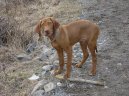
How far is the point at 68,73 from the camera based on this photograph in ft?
22.0

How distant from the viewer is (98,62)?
7621mm

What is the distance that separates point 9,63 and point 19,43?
1.05m

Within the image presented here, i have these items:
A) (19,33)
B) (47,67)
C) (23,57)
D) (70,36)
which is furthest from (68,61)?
(19,33)

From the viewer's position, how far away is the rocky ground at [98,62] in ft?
21.6

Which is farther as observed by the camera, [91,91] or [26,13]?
[26,13]

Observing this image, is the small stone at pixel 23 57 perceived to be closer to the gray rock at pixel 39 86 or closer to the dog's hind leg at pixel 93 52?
the gray rock at pixel 39 86

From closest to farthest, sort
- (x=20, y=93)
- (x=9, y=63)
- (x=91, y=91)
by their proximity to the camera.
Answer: (x=91, y=91) < (x=20, y=93) < (x=9, y=63)

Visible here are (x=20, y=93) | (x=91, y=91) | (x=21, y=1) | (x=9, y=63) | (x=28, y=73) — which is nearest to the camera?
(x=91, y=91)

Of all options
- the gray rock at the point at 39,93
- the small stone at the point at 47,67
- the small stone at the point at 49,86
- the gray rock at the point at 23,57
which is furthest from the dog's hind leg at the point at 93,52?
the gray rock at the point at 23,57

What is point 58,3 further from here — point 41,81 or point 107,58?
point 41,81

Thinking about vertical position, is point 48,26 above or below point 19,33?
above

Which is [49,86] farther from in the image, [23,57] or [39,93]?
[23,57]

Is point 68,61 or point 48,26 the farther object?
point 68,61

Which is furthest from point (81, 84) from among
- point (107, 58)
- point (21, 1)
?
point (21, 1)
